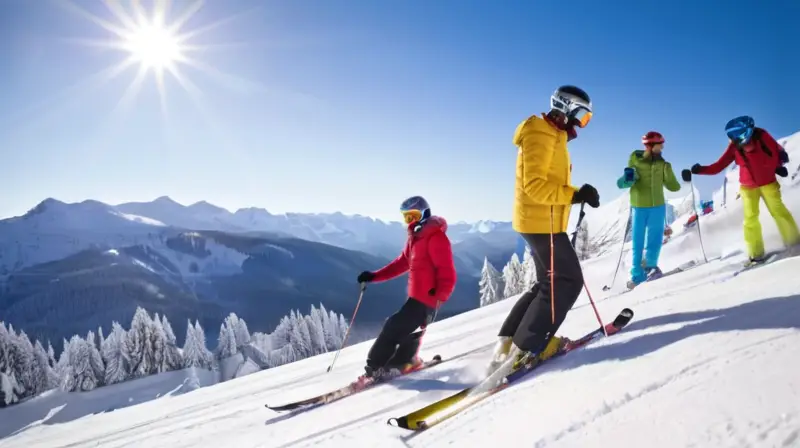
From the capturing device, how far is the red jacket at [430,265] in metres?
4.68

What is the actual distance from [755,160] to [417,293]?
5541 mm

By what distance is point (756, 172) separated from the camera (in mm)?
5840

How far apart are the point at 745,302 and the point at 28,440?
931cm

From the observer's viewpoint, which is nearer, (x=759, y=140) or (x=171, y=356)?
(x=759, y=140)

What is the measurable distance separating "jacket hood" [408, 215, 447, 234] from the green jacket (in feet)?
13.4

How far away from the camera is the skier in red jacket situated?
4535 mm

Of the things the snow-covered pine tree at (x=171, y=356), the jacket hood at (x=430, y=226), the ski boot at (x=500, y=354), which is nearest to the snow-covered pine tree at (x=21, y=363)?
the snow-covered pine tree at (x=171, y=356)

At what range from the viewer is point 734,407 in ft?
5.80

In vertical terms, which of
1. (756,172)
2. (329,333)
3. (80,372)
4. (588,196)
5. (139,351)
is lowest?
(329,333)

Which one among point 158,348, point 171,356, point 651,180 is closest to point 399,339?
point 651,180

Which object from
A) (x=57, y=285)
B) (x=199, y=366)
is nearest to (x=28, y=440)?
(x=199, y=366)

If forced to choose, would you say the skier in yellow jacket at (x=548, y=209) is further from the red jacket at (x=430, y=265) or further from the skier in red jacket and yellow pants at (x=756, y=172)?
the skier in red jacket and yellow pants at (x=756, y=172)

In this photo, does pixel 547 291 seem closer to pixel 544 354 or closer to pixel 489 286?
pixel 544 354

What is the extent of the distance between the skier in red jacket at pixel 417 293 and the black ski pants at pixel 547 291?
1152 mm
